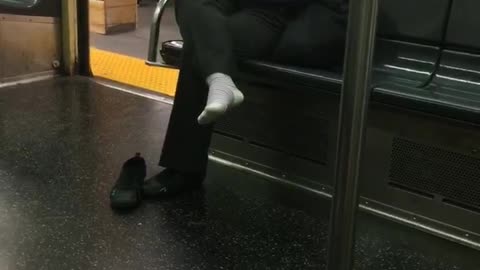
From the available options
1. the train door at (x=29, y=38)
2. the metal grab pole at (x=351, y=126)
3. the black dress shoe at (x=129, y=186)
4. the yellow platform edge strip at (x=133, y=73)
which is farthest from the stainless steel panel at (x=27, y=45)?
the metal grab pole at (x=351, y=126)

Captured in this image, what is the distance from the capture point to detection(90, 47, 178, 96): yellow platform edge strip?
3188 millimetres

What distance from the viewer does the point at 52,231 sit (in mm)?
1646

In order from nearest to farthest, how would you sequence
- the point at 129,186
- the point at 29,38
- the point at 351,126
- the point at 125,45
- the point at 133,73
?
1. the point at 351,126
2. the point at 129,186
3. the point at 29,38
4. the point at 133,73
5. the point at 125,45

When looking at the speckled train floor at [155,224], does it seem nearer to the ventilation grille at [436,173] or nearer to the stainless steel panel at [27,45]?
the ventilation grille at [436,173]

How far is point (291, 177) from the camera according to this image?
1.98 meters

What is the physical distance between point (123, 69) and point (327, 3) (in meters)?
1.94

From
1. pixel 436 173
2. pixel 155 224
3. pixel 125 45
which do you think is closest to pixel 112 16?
pixel 125 45

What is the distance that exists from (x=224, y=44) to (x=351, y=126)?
40.1 inches

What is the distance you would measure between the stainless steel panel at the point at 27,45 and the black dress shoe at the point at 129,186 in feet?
4.75

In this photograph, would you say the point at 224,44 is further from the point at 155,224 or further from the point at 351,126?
the point at 351,126

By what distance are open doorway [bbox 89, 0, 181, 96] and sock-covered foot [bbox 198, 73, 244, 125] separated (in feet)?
4.68

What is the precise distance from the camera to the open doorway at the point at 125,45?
10.8 ft

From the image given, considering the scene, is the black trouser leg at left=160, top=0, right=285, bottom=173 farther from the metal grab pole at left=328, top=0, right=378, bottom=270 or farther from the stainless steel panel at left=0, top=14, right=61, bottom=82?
the stainless steel panel at left=0, top=14, right=61, bottom=82

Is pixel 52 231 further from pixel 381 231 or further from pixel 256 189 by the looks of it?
pixel 381 231
